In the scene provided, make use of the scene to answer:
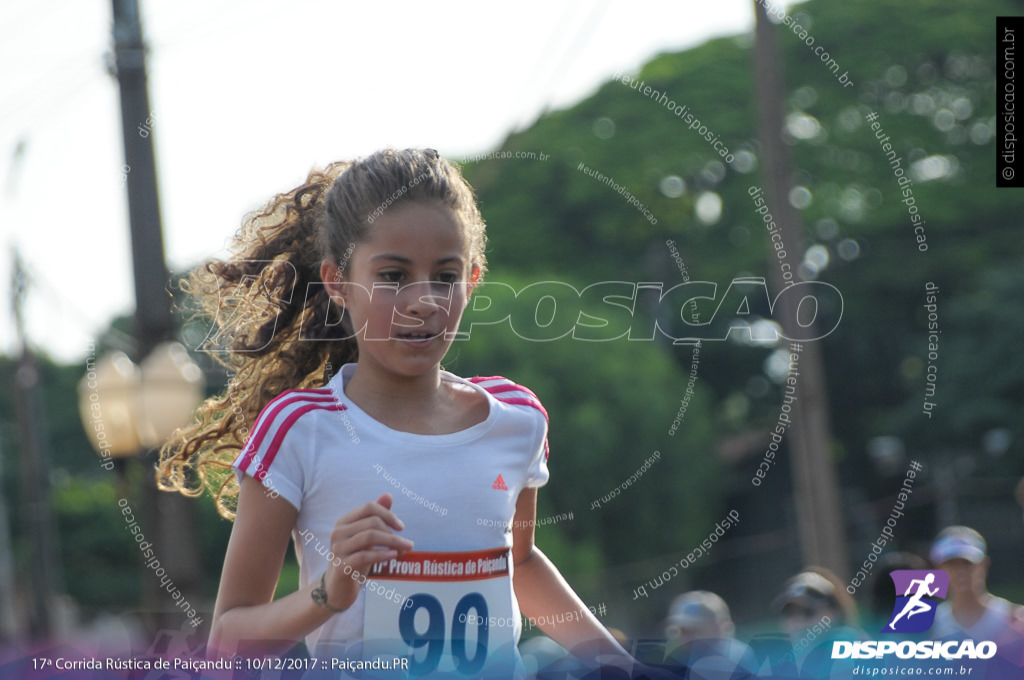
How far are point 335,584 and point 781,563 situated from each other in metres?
17.5

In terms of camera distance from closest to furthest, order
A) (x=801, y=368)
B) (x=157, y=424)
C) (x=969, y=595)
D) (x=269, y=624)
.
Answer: (x=269, y=624), (x=969, y=595), (x=157, y=424), (x=801, y=368)

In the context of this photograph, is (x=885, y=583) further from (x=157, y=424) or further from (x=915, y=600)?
(x=157, y=424)

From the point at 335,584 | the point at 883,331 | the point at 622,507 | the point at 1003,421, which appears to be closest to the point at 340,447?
the point at 335,584

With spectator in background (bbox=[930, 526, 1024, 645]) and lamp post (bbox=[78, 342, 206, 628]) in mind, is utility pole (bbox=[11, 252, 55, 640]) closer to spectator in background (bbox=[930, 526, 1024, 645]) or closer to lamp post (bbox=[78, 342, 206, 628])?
lamp post (bbox=[78, 342, 206, 628])

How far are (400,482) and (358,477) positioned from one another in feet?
0.20

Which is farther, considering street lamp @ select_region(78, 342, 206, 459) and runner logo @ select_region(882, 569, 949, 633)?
street lamp @ select_region(78, 342, 206, 459)

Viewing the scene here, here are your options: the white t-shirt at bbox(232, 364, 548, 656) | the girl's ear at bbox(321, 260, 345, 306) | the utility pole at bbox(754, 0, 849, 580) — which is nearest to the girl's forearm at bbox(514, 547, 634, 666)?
the white t-shirt at bbox(232, 364, 548, 656)

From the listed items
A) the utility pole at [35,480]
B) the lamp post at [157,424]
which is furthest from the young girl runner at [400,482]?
the utility pole at [35,480]

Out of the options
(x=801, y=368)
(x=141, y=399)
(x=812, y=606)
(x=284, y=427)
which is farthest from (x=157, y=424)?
(x=284, y=427)

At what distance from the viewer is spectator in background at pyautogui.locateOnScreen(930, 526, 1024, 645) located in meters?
3.62

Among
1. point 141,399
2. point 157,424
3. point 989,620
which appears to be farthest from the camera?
point 157,424

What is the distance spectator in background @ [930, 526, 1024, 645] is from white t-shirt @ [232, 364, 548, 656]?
228 cm

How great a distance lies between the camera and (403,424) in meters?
1.66

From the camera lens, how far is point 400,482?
1585mm
